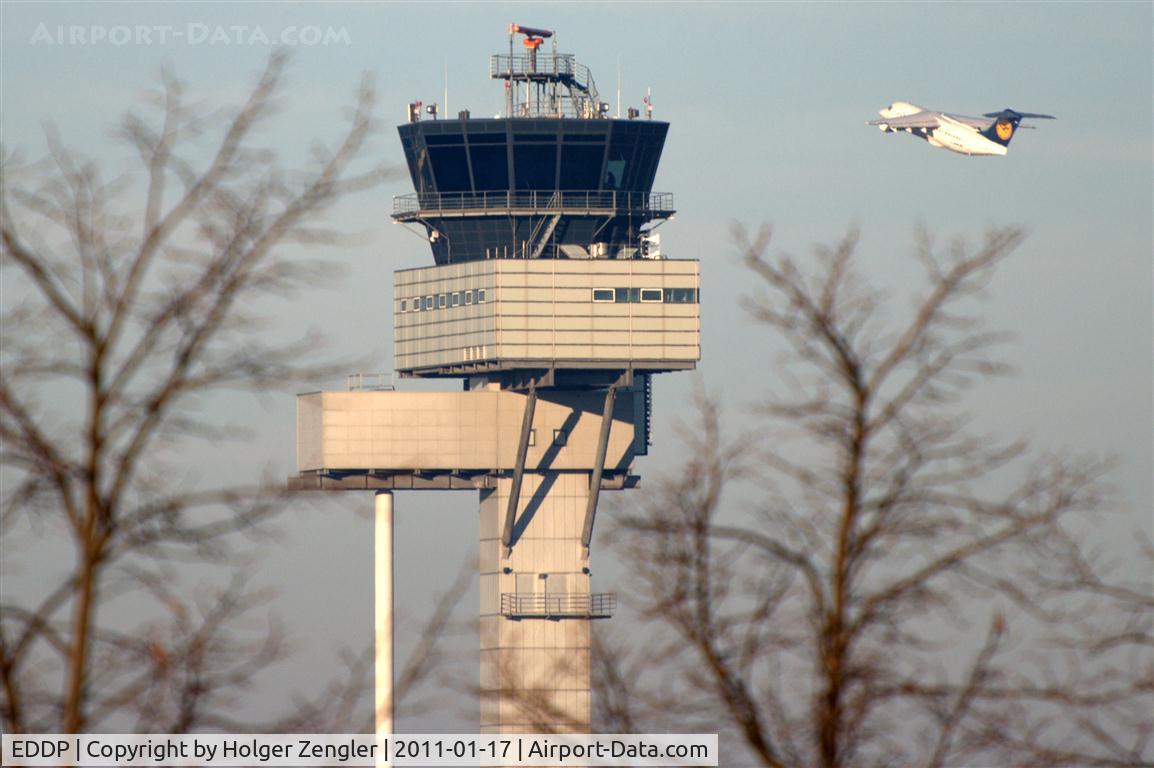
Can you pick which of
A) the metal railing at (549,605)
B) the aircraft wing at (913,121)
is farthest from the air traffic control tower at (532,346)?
the aircraft wing at (913,121)

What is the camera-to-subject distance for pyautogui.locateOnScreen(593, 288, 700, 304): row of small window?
497ft

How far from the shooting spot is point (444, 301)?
510 feet

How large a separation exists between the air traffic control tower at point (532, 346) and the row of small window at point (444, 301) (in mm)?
91

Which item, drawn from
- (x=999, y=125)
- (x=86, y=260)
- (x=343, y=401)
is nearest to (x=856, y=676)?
(x=86, y=260)

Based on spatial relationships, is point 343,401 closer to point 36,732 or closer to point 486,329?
point 486,329

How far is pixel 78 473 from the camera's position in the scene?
71.8ft

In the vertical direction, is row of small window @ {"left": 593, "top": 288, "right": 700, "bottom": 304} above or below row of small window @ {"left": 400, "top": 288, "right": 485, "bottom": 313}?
above

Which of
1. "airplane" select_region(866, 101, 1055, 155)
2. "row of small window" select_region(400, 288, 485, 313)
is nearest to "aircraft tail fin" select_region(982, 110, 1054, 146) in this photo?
"airplane" select_region(866, 101, 1055, 155)

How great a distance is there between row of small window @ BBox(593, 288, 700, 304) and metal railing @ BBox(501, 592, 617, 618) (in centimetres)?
1832

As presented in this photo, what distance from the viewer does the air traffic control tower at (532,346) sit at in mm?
149375

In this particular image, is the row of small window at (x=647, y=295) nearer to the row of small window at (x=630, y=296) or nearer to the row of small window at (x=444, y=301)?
the row of small window at (x=630, y=296)

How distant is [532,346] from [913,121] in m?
45.2

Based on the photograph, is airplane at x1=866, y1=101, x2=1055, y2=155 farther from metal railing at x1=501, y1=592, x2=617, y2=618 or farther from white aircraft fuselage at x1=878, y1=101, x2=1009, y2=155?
metal railing at x1=501, y1=592, x2=617, y2=618

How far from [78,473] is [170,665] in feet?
6.26
